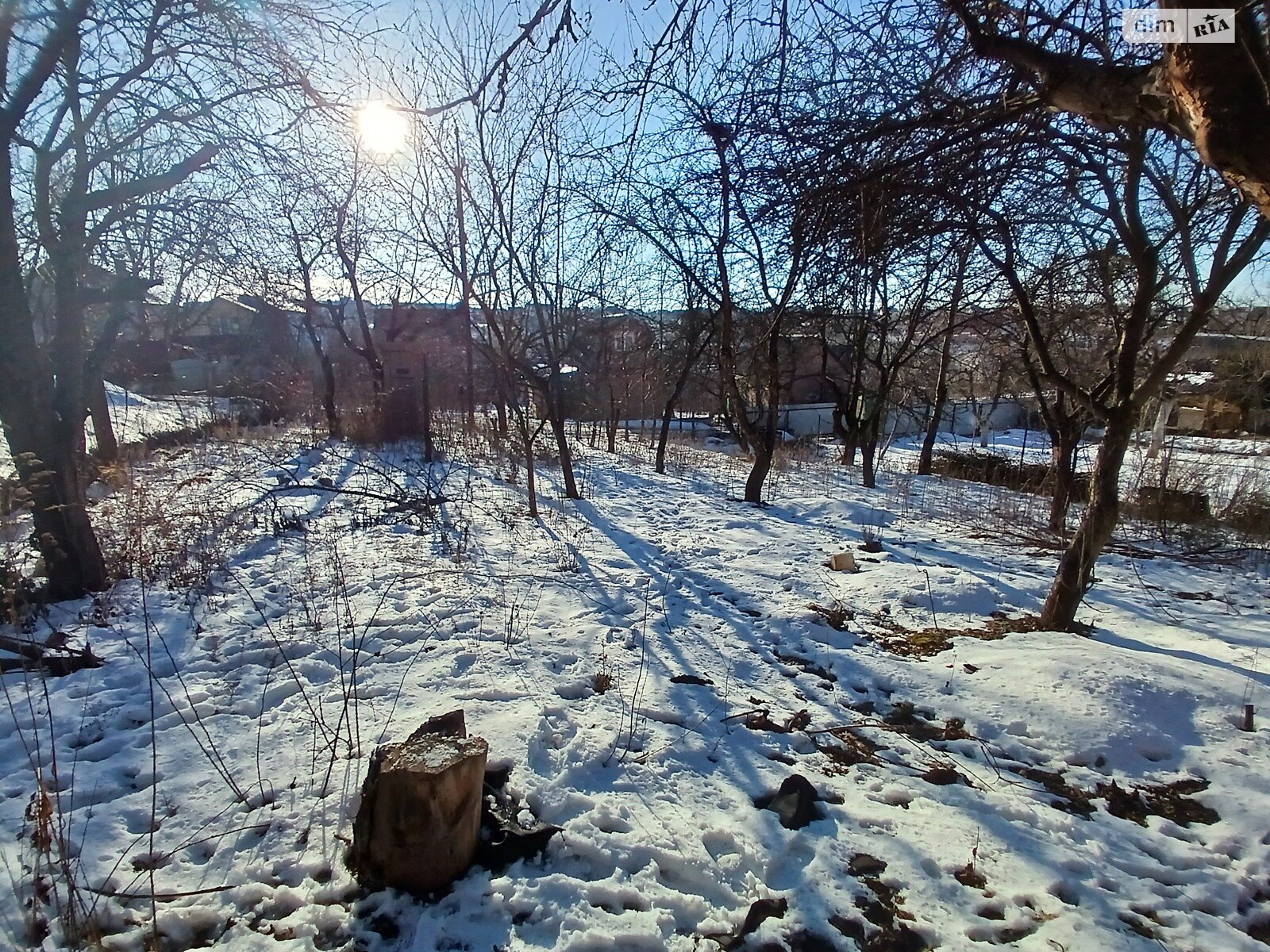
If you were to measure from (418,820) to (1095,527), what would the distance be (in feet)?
13.6

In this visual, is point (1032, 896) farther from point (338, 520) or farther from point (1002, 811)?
point (338, 520)

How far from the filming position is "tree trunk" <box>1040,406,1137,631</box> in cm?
358

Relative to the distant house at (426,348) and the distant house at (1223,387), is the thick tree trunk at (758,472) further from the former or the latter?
the distant house at (1223,387)

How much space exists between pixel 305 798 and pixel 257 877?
→ 340 millimetres

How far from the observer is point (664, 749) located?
2.60 m

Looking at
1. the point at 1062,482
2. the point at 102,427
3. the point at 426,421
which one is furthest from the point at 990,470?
the point at 102,427

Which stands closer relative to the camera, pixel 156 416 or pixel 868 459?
pixel 868 459

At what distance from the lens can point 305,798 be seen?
2146mm

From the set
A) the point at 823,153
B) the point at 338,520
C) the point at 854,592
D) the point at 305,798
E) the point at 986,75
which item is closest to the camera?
the point at 305,798

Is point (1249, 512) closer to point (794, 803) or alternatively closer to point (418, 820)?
point (794, 803)

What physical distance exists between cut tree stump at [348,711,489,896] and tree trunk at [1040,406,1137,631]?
12.9ft

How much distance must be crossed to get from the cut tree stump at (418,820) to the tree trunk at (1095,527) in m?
3.92

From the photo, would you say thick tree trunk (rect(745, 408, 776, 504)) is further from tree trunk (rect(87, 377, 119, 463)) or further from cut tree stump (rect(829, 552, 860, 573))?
tree trunk (rect(87, 377, 119, 463))

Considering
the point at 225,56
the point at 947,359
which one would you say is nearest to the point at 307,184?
the point at 225,56
